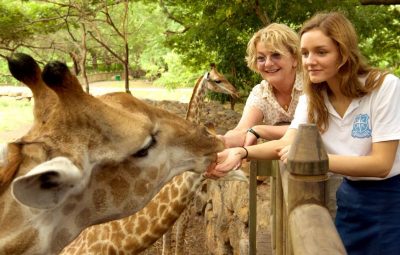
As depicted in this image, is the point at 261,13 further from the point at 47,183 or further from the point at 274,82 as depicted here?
the point at 47,183

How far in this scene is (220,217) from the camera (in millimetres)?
5812

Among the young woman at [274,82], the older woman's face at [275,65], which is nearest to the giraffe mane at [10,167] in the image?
the young woman at [274,82]

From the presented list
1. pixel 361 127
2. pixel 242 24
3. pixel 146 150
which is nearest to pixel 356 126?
pixel 361 127

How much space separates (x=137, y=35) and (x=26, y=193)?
21.3 meters

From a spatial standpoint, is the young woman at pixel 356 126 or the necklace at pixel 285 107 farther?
the necklace at pixel 285 107

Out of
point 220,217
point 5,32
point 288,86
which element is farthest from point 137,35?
point 288,86

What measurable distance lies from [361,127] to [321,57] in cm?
35

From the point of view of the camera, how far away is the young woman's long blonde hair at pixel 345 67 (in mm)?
2080

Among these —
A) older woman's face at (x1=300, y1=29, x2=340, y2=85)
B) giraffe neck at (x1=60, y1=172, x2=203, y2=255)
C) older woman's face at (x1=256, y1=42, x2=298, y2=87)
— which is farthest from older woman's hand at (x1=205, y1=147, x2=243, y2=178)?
giraffe neck at (x1=60, y1=172, x2=203, y2=255)

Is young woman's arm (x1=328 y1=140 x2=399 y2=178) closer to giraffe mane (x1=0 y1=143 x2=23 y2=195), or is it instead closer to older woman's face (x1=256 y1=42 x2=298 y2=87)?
older woman's face (x1=256 y1=42 x2=298 y2=87)

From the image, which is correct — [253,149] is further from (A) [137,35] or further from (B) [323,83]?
(A) [137,35]

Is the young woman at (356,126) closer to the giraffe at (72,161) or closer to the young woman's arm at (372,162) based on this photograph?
the young woman's arm at (372,162)

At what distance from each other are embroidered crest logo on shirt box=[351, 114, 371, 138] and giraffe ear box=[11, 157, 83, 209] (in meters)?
1.17

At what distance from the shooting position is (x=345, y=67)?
7.02 feet
